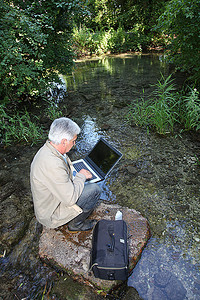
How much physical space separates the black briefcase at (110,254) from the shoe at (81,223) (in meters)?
0.28

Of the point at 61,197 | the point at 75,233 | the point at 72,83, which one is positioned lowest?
the point at 75,233

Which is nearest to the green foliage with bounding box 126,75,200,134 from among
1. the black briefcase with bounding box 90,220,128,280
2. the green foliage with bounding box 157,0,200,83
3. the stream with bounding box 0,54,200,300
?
the stream with bounding box 0,54,200,300

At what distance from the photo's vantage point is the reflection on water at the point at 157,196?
5.79ft

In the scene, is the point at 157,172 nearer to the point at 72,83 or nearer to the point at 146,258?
the point at 146,258

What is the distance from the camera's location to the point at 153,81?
7.06m

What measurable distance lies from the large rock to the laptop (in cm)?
56

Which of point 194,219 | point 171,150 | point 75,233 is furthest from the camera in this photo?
point 171,150

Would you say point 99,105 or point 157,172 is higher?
point 99,105

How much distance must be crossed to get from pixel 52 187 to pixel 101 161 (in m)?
1.15

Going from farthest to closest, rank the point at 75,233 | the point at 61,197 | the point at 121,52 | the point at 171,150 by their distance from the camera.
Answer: the point at 121,52 → the point at 171,150 → the point at 75,233 → the point at 61,197

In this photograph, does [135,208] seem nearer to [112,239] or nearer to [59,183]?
[112,239]

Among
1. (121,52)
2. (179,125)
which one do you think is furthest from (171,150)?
(121,52)

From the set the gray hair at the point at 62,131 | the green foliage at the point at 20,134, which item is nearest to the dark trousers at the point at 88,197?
the gray hair at the point at 62,131

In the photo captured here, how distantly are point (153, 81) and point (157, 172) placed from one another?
5.04 m
